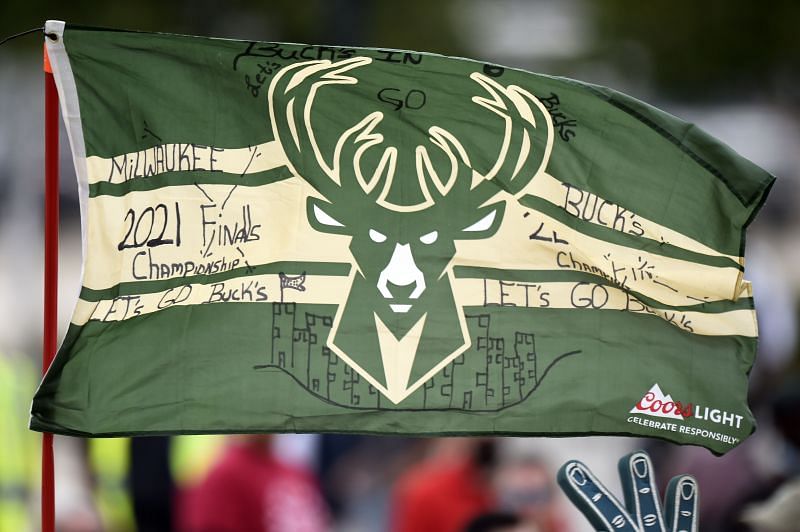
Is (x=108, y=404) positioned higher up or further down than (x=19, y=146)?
further down

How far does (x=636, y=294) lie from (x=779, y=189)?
19.2 m

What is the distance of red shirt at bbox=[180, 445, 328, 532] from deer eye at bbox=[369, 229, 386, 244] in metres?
2.45

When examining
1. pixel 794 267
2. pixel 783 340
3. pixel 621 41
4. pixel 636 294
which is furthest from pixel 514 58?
pixel 636 294

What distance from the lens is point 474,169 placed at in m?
4.64

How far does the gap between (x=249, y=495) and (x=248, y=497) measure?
0.04ft

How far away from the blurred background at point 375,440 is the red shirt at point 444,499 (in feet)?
0.03

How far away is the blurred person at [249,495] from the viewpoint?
655cm

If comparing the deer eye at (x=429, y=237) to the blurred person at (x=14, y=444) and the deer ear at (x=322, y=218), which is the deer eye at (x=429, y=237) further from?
the blurred person at (x=14, y=444)

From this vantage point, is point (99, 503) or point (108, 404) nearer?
point (108, 404)

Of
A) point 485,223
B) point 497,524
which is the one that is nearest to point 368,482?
point 497,524

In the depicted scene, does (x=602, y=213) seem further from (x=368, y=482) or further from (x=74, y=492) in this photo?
(x=368, y=482)

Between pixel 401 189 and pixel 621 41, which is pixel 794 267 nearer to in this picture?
pixel 621 41

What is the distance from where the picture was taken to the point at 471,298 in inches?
181

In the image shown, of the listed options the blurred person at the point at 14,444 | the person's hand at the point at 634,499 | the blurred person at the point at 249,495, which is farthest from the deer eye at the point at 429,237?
the blurred person at the point at 14,444
